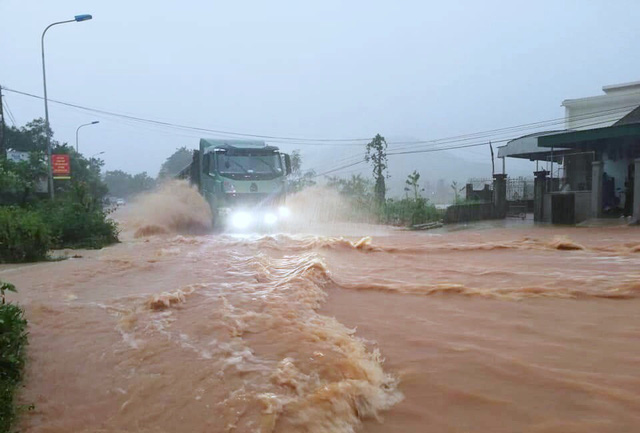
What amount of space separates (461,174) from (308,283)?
5250 inches

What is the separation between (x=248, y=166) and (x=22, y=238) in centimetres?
658

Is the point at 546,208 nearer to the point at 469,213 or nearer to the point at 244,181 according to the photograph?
the point at 469,213

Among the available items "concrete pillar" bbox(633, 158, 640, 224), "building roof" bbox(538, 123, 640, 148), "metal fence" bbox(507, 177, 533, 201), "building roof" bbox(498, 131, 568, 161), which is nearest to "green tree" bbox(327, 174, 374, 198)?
"metal fence" bbox(507, 177, 533, 201)

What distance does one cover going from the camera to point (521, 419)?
117 inches

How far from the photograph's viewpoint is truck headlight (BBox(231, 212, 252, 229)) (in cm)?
1508

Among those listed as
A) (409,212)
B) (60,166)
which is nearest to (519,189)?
(409,212)

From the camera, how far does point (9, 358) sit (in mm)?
3506

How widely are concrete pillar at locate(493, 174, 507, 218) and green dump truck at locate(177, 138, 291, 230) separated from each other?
11.9m

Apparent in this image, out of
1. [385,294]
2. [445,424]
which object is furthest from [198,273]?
[445,424]

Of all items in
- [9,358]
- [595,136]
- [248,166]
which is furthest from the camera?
[595,136]

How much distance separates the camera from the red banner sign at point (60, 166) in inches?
886

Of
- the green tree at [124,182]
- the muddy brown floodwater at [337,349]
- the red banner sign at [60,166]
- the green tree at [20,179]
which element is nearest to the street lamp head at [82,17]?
the green tree at [20,179]

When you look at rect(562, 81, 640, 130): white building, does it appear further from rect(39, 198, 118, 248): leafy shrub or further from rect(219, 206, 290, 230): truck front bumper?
rect(39, 198, 118, 248): leafy shrub

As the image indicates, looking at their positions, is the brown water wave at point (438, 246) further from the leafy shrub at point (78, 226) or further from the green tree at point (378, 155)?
the green tree at point (378, 155)
